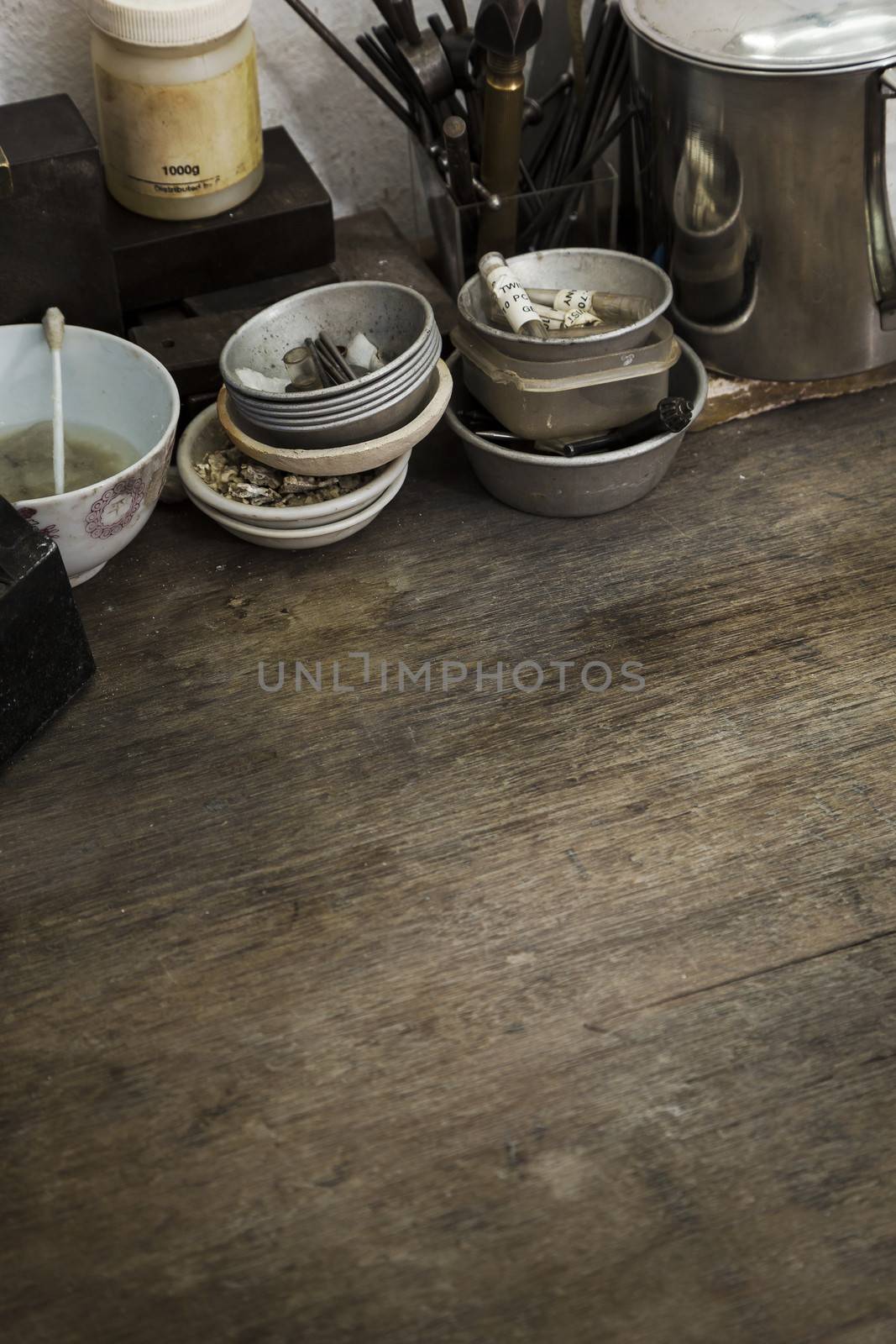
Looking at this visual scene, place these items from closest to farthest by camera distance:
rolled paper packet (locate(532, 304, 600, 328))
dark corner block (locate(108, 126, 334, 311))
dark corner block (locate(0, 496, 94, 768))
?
dark corner block (locate(0, 496, 94, 768)) → rolled paper packet (locate(532, 304, 600, 328)) → dark corner block (locate(108, 126, 334, 311))

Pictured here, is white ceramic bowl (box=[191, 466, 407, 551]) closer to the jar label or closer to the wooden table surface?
the wooden table surface

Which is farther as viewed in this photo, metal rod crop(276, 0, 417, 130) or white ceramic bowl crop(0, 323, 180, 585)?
metal rod crop(276, 0, 417, 130)

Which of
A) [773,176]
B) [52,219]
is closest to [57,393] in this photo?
[52,219]

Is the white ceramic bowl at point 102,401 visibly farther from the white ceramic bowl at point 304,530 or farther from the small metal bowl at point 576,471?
the small metal bowl at point 576,471

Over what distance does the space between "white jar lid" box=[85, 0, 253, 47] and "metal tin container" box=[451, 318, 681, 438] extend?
14.5 inches

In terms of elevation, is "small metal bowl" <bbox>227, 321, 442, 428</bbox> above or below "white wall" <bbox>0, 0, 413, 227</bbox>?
below

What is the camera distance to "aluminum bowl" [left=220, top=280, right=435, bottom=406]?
1.22 meters

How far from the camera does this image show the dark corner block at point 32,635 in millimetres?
982

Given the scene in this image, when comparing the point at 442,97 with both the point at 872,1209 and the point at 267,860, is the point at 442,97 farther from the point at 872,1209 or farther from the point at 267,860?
the point at 872,1209

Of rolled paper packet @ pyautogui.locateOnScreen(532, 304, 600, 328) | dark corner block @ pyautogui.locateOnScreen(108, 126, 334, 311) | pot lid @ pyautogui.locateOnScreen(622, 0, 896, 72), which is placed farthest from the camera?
dark corner block @ pyautogui.locateOnScreen(108, 126, 334, 311)

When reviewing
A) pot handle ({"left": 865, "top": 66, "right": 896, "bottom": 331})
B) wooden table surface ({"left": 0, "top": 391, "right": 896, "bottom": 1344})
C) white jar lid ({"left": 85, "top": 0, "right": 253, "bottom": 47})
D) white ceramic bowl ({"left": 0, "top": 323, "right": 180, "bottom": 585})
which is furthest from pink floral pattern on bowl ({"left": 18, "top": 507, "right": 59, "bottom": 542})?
pot handle ({"left": 865, "top": 66, "right": 896, "bottom": 331})

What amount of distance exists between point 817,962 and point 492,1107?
0.25m

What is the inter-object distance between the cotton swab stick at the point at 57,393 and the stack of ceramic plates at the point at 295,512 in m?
0.11

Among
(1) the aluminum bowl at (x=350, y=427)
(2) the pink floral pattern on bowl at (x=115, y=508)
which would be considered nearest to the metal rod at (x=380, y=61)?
(1) the aluminum bowl at (x=350, y=427)
